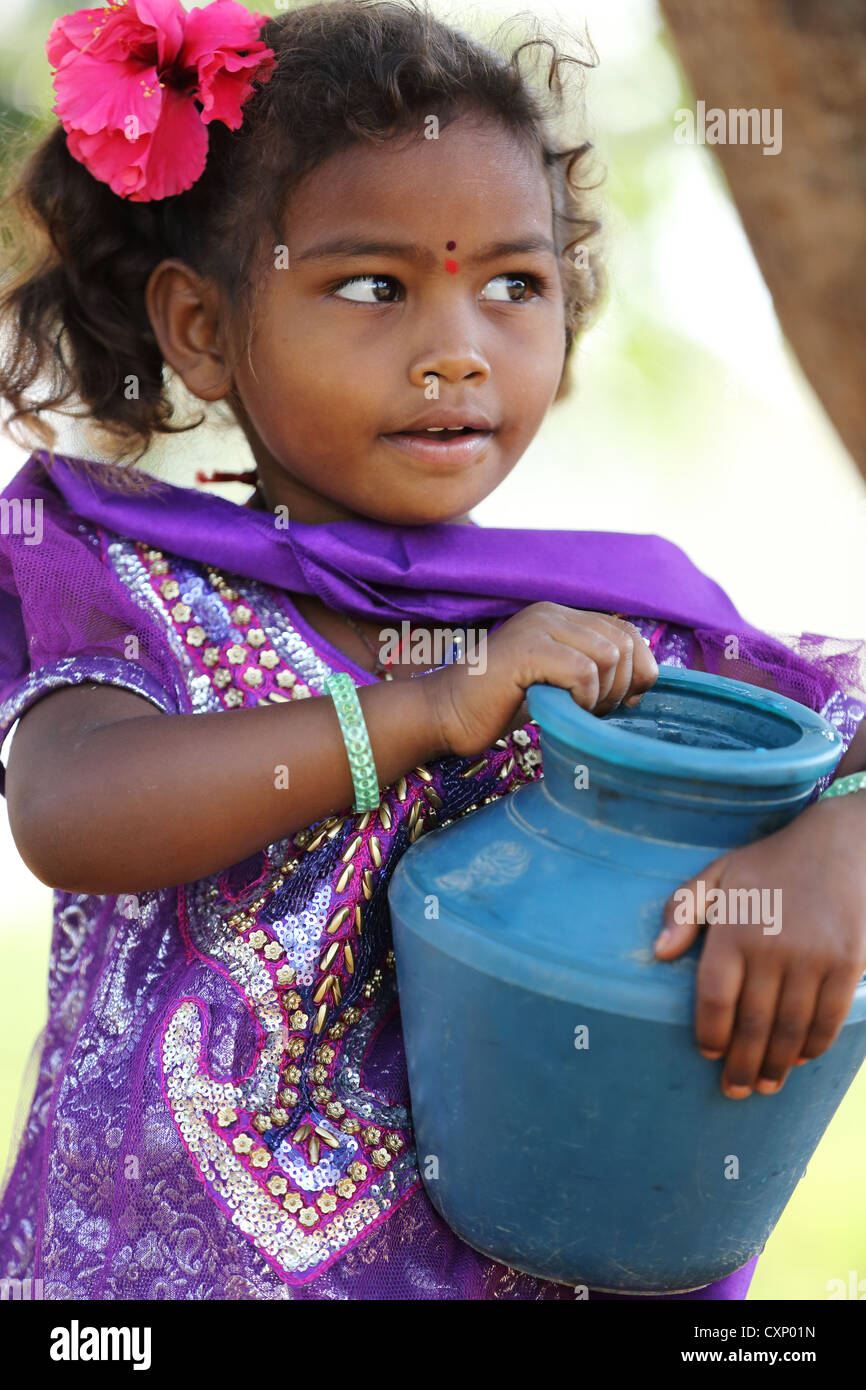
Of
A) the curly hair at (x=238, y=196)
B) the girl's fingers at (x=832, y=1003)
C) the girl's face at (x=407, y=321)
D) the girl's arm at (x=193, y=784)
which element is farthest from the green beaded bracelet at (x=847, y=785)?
the curly hair at (x=238, y=196)

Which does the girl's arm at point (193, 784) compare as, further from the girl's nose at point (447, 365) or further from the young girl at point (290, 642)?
the girl's nose at point (447, 365)

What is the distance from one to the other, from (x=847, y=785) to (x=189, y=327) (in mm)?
1149

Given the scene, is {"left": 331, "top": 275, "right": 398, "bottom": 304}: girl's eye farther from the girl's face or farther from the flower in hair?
the flower in hair

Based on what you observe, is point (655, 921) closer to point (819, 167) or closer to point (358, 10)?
point (819, 167)

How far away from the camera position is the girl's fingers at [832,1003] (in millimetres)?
1350

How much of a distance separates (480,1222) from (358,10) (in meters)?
1.63

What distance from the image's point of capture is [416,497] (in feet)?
6.06

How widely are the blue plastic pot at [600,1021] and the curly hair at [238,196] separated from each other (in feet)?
2.71

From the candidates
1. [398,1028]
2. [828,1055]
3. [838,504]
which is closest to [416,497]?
[398,1028]

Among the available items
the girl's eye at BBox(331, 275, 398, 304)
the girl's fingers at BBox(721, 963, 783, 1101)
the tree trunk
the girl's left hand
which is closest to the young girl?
the girl's eye at BBox(331, 275, 398, 304)

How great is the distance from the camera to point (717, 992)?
1.31 m

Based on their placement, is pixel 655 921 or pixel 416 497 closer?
pixel 655 921

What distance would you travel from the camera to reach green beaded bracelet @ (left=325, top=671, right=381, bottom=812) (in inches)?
62.6

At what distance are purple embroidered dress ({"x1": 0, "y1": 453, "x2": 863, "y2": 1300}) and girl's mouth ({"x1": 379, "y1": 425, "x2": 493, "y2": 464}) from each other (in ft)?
0.90
